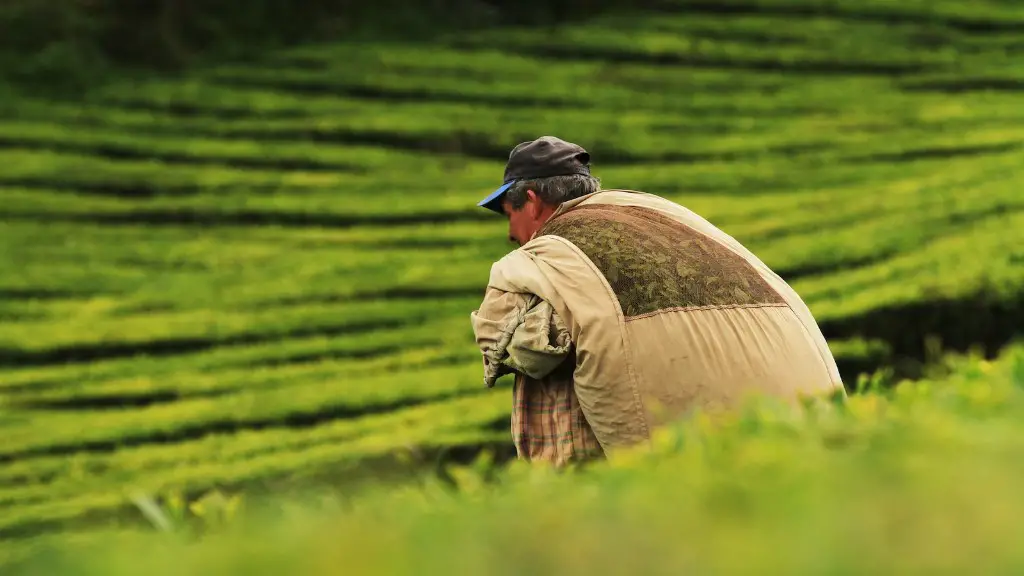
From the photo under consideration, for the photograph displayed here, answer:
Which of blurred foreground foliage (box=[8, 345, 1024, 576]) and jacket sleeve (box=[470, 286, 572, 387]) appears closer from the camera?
blurred foreground foliage (box=[8, 345, 1024, 576])

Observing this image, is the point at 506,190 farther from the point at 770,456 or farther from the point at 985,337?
the point at 985,337

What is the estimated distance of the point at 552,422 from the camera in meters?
3.87

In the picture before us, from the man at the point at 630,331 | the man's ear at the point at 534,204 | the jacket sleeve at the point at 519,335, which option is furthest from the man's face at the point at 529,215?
the jacket sleeve at the point at 519,335

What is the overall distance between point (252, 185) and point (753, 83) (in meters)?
6.49

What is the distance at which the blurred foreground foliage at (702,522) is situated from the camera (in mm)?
1326

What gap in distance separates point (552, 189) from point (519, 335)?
72 cm

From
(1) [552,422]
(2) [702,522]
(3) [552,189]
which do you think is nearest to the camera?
(2) [702,522]

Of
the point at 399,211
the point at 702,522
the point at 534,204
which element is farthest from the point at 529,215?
the point at 399,211

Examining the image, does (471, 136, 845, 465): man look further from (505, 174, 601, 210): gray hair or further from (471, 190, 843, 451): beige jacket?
(505, 174, 601, 210): gray hair

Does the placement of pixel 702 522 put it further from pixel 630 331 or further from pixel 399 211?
pixel 399 211

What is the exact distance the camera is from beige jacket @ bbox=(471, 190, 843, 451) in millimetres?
3646

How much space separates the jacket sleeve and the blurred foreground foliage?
163cm

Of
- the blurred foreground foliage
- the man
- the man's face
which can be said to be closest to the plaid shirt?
the man

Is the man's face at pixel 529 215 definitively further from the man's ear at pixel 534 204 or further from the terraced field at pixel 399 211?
the terraced field at pixel 399 211
